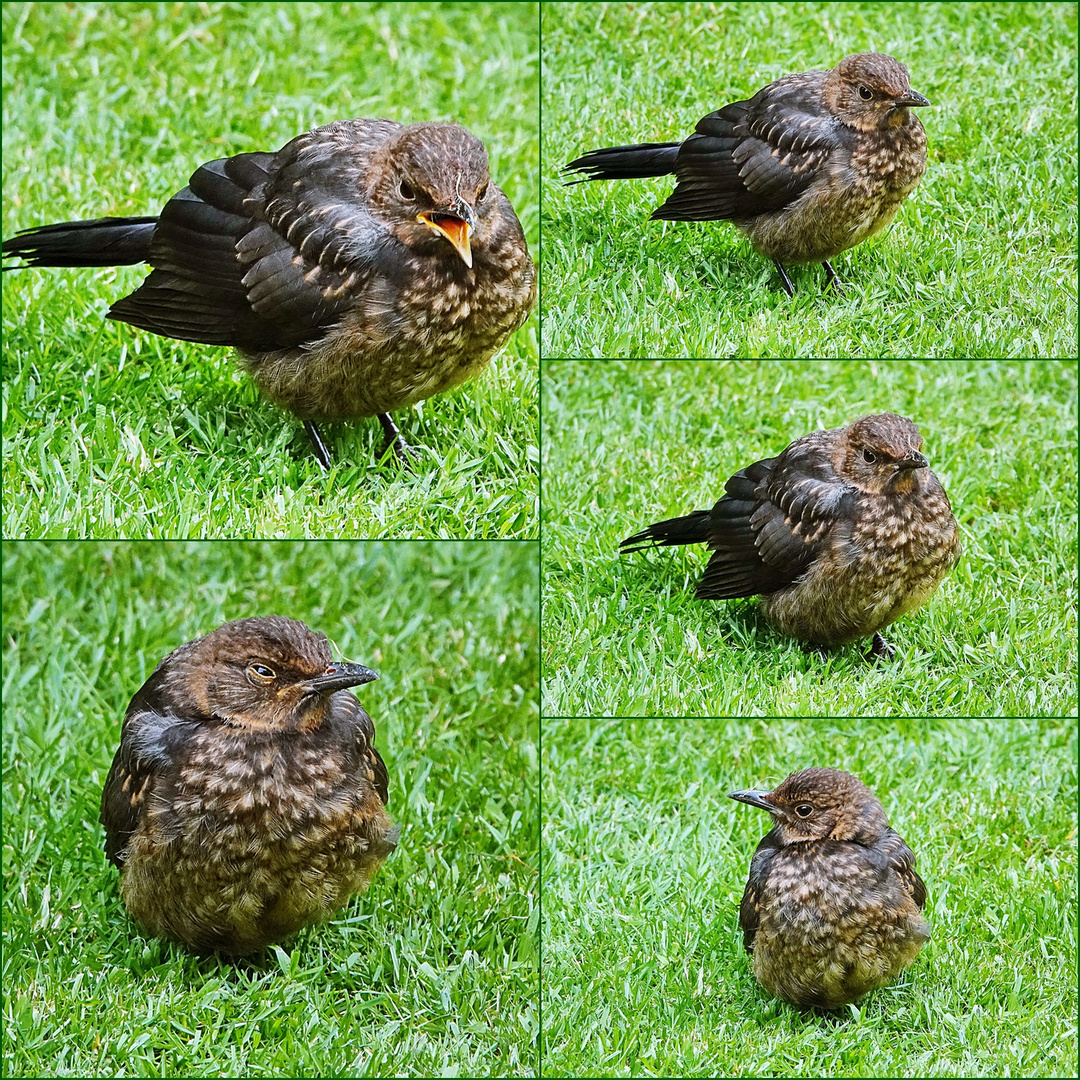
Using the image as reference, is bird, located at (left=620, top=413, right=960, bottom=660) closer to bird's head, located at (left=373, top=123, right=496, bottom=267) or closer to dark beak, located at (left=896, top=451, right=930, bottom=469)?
dark beak, located at (left=896, top=451, right=930, bottom=469)

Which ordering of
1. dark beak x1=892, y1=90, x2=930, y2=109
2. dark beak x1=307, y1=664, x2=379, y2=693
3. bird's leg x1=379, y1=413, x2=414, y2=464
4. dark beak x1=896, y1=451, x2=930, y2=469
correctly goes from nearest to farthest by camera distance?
dark beak x1=307, y1=664, x2=379, y2=693, dark beak x1=896, y1=451, x2=930, y2=469, dark beak x1=892, y1=90, x2=930, y2=109, bird's leg x1=379, y1=413, x2=414, y2=464

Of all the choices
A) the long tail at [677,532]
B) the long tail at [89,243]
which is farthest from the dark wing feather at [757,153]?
the long tail at [89,243]

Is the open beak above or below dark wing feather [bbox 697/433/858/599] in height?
above

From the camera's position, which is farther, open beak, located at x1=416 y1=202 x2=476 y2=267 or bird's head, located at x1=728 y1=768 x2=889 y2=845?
bird's head, located at x1=728 y1=768 x2=889 y2=845

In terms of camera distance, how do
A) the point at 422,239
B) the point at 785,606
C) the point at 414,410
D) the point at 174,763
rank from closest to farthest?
the point at 174,763 → the point at 422,239 → the point at 785,606 → the point at 414,410

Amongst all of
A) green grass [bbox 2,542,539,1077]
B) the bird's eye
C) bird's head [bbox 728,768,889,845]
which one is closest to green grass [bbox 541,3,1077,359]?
green grass [bbox 2,542,539,1077]

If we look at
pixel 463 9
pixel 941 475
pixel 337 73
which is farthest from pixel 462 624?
pixel 463 9

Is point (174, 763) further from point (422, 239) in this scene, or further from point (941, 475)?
point (941, 475)

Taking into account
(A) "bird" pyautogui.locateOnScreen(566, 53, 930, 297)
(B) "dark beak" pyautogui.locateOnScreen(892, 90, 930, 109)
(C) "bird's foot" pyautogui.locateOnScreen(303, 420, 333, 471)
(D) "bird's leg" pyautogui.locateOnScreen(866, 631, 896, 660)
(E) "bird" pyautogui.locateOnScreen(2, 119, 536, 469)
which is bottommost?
(D) "bird's leg" pyautogui.locateOnScreen(866, 631, 896, 660)
